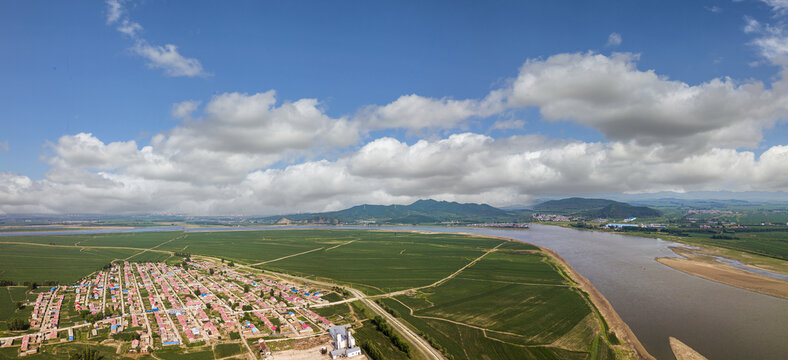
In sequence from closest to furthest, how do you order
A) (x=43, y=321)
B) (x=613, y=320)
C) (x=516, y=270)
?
1. (x=43, y=321)
2. (x=613, y=320)
3. (x=516, y=270)

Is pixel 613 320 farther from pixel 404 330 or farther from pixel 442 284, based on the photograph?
pixel 442 284

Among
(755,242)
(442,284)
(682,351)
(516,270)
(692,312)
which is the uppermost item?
(755,242)

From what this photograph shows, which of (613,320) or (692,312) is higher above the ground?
(613,320)

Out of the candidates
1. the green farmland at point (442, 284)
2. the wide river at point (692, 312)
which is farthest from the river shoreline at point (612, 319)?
the green farmland at point (442, 284)

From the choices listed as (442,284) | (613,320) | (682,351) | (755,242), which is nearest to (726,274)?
(613,320)

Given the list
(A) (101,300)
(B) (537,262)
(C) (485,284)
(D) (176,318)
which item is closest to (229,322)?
(D) (176,318)

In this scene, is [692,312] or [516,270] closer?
[692,312]

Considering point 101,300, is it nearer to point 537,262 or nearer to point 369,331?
point 369,331
